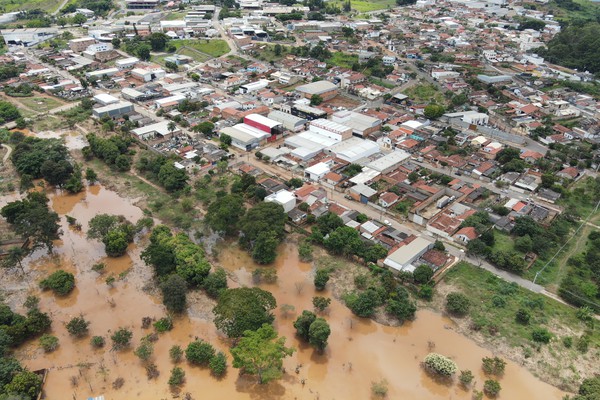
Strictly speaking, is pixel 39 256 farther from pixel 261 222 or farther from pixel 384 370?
pixel 384 370

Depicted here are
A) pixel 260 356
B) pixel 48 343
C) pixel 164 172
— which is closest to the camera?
pixel 260 356

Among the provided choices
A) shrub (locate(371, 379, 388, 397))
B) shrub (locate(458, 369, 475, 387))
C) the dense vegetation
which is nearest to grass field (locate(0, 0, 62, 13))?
the dense vegetation

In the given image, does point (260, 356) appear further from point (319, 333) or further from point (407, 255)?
point (407, 255)

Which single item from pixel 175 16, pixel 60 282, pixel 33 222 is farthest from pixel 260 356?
pixel 175 16

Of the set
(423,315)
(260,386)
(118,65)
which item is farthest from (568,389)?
(118,65)

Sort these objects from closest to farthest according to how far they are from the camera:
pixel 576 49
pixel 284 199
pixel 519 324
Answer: pixel 519 324 → pixel 284 199 → pixel 576 49

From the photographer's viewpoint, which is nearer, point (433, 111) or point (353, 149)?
point (353, 149)

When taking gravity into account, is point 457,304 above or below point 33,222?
below
